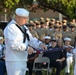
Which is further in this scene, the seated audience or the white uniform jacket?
the seated audience

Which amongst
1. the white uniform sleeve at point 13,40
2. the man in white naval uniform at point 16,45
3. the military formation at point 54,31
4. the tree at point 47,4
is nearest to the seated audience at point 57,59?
the military formation at point 54,31

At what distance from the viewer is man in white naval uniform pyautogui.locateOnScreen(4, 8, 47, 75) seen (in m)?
5.66

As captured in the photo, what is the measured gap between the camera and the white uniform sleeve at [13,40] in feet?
18.5

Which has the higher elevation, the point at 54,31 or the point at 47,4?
the point at 47,4

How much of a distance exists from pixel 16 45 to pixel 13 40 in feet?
0.32

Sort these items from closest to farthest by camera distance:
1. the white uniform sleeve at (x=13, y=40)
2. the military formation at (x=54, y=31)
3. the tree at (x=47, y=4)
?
Result: the white uniform sleeve at (x=13, y=40) < the military formation at (x=54, y=31) < the tree at (x=47, y=4)

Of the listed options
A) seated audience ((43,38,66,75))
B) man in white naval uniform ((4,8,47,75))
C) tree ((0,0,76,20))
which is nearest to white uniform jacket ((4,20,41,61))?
man in white naval uniform ((4,8,47,75))

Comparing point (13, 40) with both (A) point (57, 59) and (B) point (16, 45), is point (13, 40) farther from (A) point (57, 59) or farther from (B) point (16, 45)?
(A) point (57, 59)

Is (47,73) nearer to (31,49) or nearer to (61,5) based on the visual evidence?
(31,49)

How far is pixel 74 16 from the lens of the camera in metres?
18.7

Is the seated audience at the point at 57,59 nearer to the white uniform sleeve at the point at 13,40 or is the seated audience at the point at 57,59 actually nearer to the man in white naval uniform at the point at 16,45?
the man in white naval uniform at the point at 16,45

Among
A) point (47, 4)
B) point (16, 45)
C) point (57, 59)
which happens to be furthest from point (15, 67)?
point (47, 4)

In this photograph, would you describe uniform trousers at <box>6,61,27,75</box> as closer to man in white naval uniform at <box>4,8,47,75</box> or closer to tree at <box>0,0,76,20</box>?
man in white naval uniform at <box>4,8,47,75</box>

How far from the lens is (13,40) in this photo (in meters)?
5.67
